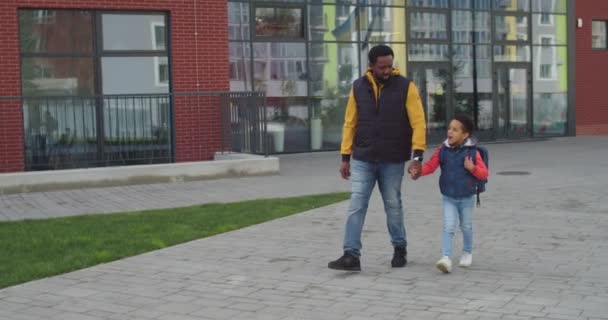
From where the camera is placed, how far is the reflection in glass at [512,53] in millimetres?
22984

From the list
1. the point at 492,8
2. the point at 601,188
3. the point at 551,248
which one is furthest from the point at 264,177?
the point at 492,8

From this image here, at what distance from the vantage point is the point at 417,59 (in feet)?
69.8

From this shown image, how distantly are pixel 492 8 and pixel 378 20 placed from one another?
393cm

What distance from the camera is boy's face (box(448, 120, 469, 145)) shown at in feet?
21.7

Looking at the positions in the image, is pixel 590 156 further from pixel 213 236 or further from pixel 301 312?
pixel 301 312

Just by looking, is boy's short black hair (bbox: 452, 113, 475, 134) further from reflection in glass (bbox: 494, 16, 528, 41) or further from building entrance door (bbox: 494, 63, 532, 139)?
reflection in glass (bbox: 494, 16, 528, 41)

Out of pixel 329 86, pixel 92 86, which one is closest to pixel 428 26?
pixel 329 86

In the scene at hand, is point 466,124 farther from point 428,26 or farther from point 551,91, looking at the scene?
point 551,91

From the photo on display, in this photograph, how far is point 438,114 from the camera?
21.9 m

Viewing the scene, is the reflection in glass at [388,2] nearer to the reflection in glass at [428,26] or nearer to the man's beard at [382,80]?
the reflection in glass at [428,26]

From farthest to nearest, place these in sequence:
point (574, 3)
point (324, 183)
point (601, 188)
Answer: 1. point (574, 3)
2. point (324, 183)
3. point (601, 188)

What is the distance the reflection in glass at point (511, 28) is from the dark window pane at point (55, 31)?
478 inches

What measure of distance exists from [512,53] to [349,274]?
17.8m

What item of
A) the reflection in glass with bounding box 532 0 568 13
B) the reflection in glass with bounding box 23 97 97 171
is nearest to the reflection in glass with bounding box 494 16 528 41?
the reflection in glass with bounding box 532 0 568 13
